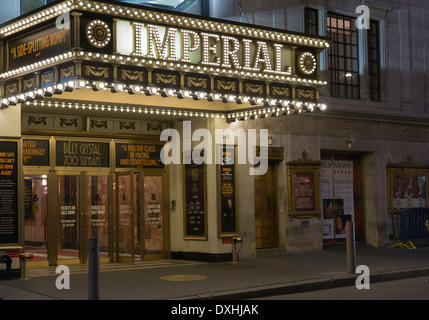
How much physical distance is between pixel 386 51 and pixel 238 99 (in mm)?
9047

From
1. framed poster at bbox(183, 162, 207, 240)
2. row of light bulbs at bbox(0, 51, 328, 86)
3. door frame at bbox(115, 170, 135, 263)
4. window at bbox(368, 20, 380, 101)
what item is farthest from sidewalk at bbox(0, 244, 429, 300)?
window at bbox(368, 20, 380, 101)

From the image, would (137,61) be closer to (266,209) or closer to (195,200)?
(195,200)

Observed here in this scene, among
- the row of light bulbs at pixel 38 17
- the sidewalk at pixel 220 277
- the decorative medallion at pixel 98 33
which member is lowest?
the sidewalk at pixel 220 277

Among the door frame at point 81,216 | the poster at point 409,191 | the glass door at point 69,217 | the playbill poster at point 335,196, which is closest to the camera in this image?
the door frame at point 81,216

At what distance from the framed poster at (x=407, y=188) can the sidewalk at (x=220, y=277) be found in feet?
10.4

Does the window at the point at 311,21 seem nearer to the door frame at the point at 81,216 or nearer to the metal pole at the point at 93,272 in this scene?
the door frame at the point at 81,216

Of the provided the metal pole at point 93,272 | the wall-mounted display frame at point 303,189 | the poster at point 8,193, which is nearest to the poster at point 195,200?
the wall-mounted display frame at point 303,189

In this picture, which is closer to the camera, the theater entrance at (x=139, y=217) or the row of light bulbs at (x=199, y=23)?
the row of light bulbs at (x=199, y=23)

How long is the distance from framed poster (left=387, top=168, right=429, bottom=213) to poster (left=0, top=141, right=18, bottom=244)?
1209 cm

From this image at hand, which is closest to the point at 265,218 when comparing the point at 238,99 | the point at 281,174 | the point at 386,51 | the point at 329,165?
the point at 281,174

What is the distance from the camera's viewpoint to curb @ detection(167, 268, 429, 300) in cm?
1187

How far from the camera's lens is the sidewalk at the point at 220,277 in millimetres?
11977

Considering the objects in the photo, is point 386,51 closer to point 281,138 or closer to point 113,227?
point 281,138

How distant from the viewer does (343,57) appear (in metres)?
20.9
